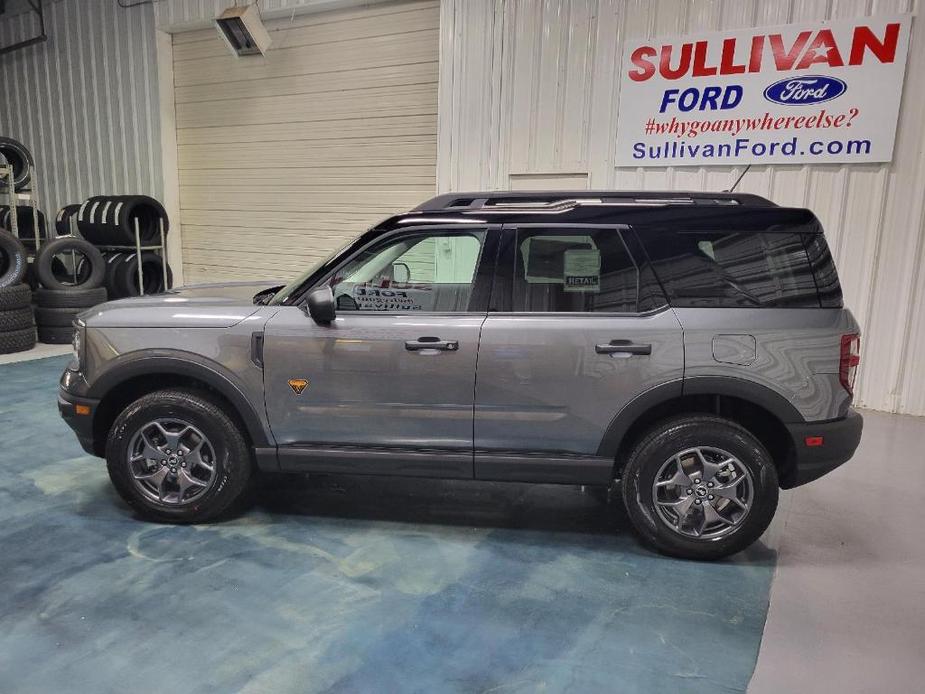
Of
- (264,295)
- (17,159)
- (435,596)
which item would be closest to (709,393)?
(435,596)

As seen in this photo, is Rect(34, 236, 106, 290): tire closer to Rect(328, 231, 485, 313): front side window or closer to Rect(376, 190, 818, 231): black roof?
Rect(328, 231, 485, 313): front side window

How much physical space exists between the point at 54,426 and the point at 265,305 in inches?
111

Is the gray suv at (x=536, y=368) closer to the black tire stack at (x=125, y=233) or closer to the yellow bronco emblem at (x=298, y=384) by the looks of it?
the yellow bronco emblem at (x=298, y=384)

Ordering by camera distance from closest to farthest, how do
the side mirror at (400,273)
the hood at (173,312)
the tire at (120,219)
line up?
the hood at (173,312), the side mirror at (400,273), the tire at (120,219)

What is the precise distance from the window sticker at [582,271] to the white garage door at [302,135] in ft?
15.8

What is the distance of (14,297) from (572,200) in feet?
23.4

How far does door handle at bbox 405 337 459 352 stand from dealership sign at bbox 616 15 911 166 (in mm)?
4048

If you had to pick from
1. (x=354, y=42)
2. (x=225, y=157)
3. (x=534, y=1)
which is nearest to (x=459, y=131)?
(x=534, y=1)

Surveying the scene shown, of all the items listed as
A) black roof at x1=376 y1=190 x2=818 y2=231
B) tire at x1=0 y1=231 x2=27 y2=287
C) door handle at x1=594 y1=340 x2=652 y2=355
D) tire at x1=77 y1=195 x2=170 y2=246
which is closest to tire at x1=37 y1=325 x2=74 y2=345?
tire at x1=0 y1=231 x2=27 y2=287

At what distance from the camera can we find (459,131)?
7191 millimetres

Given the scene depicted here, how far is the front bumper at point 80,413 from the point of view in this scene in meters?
3.43

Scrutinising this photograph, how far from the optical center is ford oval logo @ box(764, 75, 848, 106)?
5.54m

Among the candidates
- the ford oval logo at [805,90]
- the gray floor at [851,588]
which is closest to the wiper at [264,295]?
the gray floor at [851,588]

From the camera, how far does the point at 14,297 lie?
767cm
